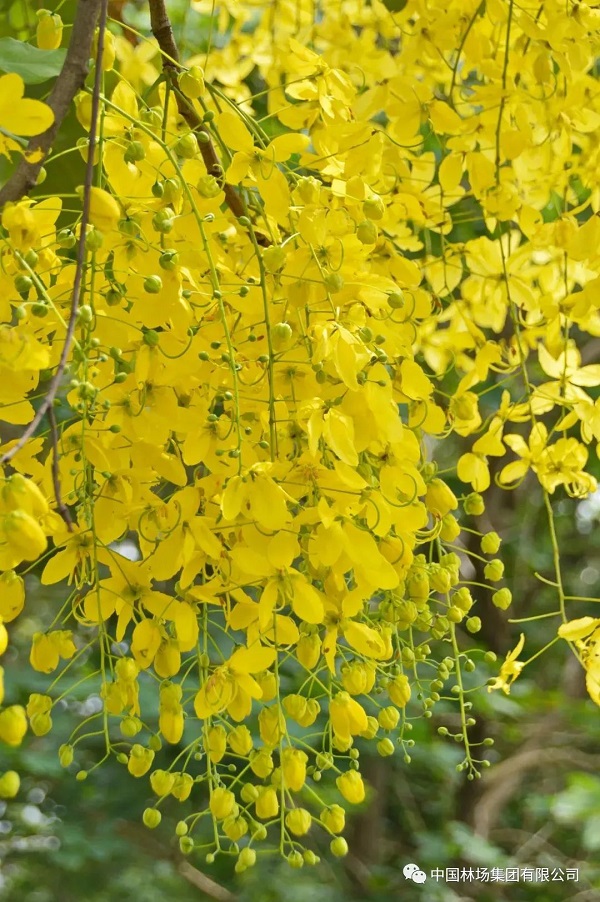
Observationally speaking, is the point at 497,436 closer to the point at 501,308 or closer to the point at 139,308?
the point at 501,308

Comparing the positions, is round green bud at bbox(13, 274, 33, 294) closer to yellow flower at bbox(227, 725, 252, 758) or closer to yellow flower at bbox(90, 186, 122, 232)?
yellow flower at bbox(90, 186, 122, 232)

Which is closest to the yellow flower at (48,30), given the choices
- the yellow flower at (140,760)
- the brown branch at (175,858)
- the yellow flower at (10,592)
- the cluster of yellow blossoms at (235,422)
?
the cluster of yellow blossoms at (235,422)

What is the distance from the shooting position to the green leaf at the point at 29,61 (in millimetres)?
604

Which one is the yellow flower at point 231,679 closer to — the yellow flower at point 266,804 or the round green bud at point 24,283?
the yellow flower at point 266,804

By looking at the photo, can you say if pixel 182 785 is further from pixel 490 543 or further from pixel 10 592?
pixel 490 543

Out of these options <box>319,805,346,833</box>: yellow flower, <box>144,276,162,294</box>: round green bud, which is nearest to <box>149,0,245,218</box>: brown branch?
<box>144,276,162,294</box>: round green bud

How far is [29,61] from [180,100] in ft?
0.33

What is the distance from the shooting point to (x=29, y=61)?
609 mm

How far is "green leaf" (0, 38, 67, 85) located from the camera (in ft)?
1.98

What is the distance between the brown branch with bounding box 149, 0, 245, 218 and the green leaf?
0.06 metres

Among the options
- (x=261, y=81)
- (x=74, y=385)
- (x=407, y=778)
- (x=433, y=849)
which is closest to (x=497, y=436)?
(x=74, y=385)

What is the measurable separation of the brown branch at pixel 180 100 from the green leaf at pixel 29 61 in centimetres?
6

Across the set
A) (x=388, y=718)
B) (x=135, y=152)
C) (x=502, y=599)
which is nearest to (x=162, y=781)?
(x=388, y=718)

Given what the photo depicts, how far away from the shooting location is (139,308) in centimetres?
52
